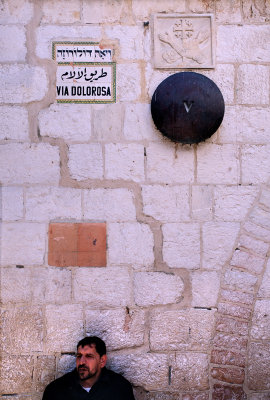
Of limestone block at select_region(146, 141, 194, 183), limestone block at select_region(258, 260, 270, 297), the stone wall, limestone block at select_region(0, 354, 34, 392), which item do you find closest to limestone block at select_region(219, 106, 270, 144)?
the stone wall

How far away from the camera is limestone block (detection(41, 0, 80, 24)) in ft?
9.44

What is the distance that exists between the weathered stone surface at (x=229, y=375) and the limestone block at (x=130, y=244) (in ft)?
2.96

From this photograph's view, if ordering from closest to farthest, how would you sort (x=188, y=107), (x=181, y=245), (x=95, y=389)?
(x=95, y=389)
(x=188, y=107)
(x=181, y=245)

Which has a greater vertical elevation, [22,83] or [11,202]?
[22,83]

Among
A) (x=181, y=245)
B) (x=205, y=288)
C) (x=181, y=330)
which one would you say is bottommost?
(x=181, y=330)

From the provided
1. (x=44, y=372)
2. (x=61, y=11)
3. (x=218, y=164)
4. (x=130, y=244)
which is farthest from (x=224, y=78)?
(x=44, y=372)

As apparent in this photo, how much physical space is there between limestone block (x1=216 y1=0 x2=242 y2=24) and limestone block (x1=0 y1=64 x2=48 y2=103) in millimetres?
1385

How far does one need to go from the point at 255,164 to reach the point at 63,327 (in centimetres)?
182

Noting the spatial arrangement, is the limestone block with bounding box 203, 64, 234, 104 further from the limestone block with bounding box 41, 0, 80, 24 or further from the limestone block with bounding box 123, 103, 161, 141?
the limestone block with bounding box 41, 0, 80, 24

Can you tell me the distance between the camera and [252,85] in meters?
2.88

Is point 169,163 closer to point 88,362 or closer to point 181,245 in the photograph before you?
point 181,245

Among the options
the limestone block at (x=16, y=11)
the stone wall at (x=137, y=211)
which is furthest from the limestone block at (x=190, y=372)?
the limestone block at (x=16, y=11)

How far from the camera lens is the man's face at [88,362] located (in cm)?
251

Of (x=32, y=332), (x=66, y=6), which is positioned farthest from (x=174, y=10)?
(x=32, y=332)
